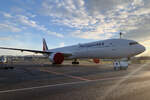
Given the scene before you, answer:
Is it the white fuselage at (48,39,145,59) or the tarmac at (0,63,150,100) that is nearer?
the tarmac at (0,63,150,100)

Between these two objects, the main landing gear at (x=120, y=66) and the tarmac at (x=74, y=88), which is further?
the main landing gear at (x=120, y=66)

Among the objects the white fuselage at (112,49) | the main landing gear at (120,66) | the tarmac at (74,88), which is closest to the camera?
the tarmac at (74,88)

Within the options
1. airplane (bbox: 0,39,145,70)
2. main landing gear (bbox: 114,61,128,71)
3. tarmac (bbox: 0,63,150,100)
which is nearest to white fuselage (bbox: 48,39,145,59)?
airplane (bbox: 0,39,145,70)

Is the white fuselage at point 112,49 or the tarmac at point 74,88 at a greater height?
the white fuselage at point 112,49

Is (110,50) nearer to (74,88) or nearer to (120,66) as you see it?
(120,66)

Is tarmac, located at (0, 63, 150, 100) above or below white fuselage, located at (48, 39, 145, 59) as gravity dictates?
below

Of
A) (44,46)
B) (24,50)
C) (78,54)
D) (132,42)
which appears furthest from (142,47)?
(44,46)

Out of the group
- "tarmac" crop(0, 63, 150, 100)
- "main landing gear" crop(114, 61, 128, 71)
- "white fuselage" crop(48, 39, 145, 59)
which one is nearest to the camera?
"tarmac" crop(0, 63, 150, 100)

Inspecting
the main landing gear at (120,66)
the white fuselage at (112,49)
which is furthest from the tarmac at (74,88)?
the white fuselage at (112,49)

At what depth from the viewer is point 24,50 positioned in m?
20.0

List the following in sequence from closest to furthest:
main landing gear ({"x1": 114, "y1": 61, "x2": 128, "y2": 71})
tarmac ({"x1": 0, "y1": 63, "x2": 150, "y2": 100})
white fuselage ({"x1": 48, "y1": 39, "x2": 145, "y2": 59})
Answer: tarmac ({"x1": 0, "y1": 63, "x2": 150, "y2": 100}), main landing gear ({"x1": 114, "y1": 61, "x2": 128, "y2": 71}), white fuselage ({"x1": 48, "y1": 39, "x2": 145, "y2": 59})

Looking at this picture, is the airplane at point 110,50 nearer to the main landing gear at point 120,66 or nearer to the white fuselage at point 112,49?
the white fuselage at point 112,49

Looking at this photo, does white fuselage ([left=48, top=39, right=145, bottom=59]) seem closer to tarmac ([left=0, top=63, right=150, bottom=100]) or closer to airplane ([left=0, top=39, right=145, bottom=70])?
airplane ([left=0, top=39, right=145, bottom=70])

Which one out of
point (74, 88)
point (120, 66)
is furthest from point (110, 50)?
point (74, 88)
